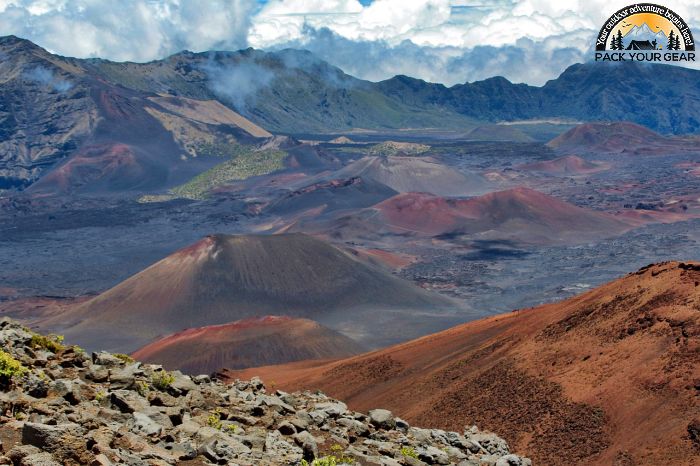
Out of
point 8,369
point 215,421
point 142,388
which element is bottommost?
point 215,421

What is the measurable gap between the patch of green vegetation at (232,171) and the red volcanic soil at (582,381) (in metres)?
139

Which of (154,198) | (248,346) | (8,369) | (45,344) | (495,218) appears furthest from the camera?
(154,198)

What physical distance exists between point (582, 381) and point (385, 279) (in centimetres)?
6068

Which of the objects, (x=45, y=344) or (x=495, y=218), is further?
(x=495, y=218)

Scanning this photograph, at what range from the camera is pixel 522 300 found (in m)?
83.9

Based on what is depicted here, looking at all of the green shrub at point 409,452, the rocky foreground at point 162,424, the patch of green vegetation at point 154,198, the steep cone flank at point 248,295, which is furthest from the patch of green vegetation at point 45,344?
the patch of green vegetation at point 154,198

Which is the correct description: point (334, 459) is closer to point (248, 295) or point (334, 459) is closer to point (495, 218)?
point (248, 295)

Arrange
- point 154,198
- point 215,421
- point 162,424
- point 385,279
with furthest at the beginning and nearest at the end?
point 154,198, point 385,279, point 215,421, point 162,424

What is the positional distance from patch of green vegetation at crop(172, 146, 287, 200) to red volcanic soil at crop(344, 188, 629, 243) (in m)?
49.5

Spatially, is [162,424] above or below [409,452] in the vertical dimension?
above

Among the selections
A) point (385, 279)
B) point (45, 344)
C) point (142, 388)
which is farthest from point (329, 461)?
point (385, 279)

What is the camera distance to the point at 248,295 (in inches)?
3167

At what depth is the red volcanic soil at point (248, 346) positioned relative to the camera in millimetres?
55531

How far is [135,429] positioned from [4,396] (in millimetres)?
1972
